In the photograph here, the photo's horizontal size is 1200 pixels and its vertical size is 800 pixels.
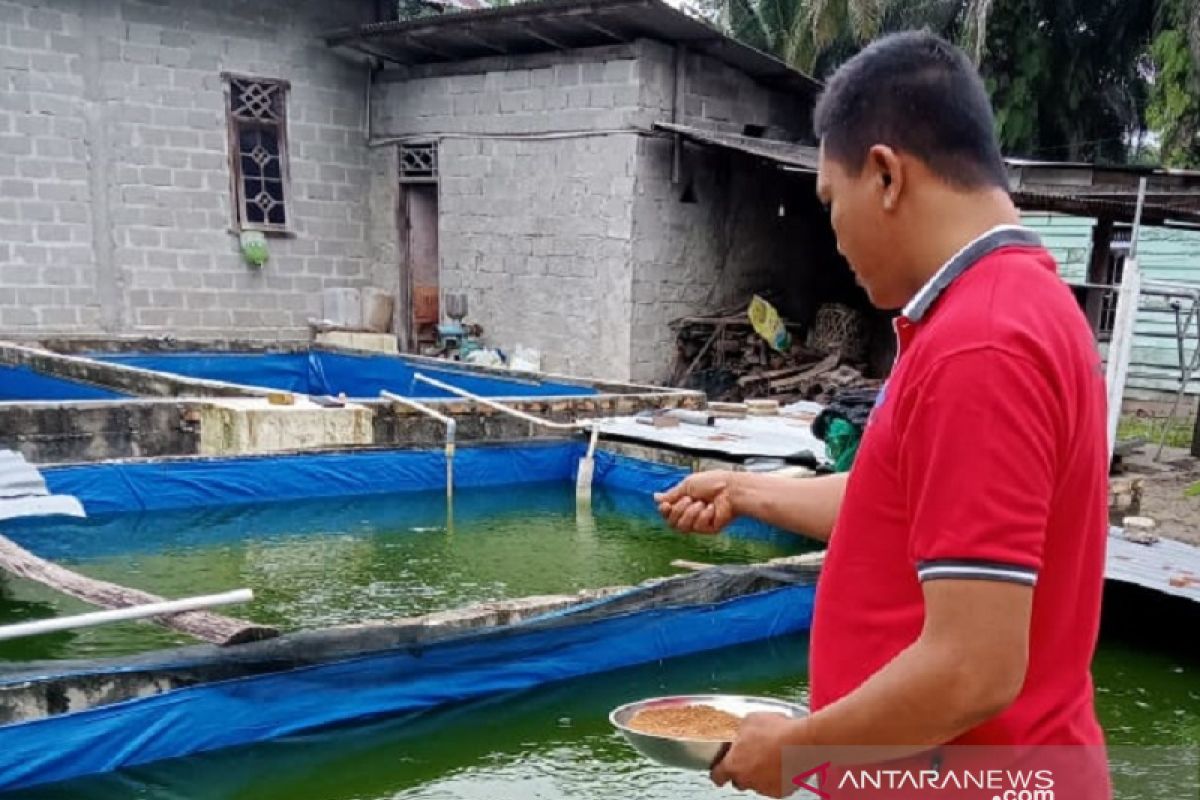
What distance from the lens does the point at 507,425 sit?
312 inches

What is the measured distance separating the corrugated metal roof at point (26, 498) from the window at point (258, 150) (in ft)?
26.0

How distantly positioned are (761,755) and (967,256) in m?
0.55

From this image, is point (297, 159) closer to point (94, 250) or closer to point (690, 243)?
point (94, 250)

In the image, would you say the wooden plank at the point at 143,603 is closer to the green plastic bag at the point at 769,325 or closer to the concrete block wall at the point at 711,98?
the concrete block wall at the point at 711,98

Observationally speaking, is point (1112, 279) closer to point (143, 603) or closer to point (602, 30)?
point (602, 30)

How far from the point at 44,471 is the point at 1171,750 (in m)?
5.82

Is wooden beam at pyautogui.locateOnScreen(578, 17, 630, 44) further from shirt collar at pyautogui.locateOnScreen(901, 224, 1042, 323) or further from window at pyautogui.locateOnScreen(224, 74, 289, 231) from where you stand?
shirt collar at pyautogui.locateOnScreen(901, 224, 1042, 323)

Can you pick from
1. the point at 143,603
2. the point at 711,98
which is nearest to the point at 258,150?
the point at 711,98

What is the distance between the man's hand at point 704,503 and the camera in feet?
5.35

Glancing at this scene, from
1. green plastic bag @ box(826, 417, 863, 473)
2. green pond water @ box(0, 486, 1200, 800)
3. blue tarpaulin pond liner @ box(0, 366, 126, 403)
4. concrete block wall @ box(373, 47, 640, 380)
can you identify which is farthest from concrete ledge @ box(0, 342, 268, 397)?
green plastic bag @ box(826, 417, 863, 473)

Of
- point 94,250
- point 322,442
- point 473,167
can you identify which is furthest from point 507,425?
point 94,250

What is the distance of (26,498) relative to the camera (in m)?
4.55

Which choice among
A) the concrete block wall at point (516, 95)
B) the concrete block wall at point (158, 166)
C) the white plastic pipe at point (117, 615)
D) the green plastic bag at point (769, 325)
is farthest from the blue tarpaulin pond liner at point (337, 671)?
the concrete block wall at point (158, 166)

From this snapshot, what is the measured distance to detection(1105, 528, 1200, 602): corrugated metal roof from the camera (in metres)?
4.85
